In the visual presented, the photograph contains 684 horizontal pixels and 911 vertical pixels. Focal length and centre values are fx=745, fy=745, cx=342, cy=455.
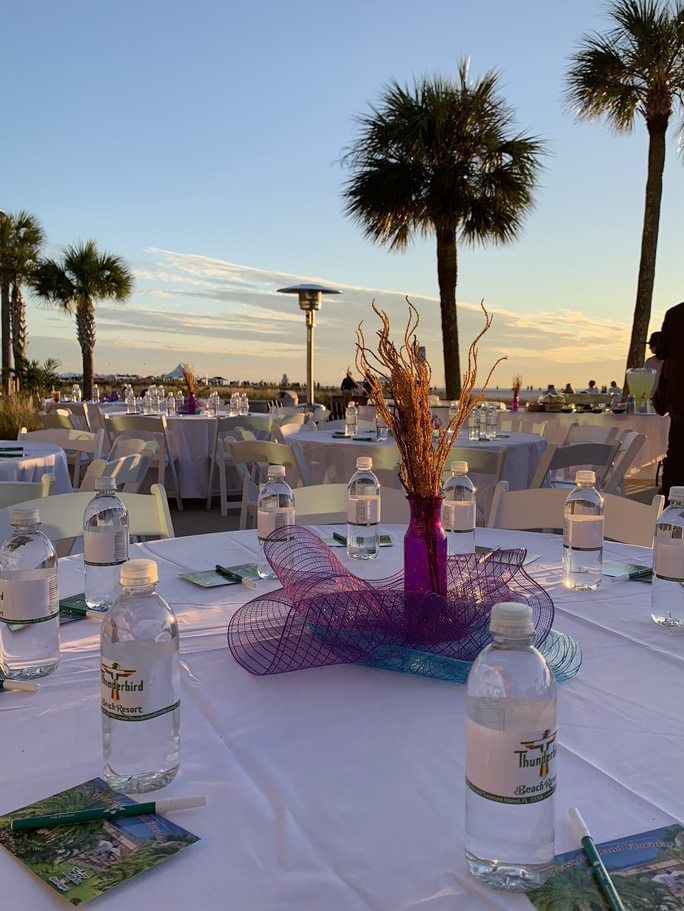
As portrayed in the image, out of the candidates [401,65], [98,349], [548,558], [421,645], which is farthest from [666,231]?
[98,349]

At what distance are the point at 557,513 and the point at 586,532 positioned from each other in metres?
0.80

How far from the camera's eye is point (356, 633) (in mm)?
1091

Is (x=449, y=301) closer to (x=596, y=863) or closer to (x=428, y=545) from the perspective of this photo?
(x=428, y=545)

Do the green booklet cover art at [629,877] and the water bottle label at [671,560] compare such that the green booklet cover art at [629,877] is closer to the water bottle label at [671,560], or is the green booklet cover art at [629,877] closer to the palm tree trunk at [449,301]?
the water bottle label at [671,560]

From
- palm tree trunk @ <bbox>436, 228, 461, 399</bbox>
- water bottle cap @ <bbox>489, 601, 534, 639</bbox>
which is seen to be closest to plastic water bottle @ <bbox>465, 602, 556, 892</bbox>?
A: water bottle cap @ <bbox>489, 601, 534, 639</bbox>

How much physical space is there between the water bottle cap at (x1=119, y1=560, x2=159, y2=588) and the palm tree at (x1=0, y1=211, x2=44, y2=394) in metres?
21.2

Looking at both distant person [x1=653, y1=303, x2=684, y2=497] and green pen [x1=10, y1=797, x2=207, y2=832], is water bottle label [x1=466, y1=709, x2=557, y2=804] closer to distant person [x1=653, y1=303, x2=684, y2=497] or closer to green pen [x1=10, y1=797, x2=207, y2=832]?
green pen [x1=10, y1=797, x2=207, y2=832]

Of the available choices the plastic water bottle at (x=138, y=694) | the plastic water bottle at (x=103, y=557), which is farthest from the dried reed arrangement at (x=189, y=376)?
the plastic water bottle at (x=138, y=694)

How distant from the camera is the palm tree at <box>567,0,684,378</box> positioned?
1123 centimetres

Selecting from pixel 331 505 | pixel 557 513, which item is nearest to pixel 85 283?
pixel 331 505

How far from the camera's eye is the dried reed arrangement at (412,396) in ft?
3.63

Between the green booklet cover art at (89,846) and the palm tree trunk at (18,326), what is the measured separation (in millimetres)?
22208

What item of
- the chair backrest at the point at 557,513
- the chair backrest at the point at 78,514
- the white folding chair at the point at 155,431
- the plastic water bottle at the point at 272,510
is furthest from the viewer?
the white folding chair at the point at 155,431

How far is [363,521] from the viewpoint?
1.84 metres
